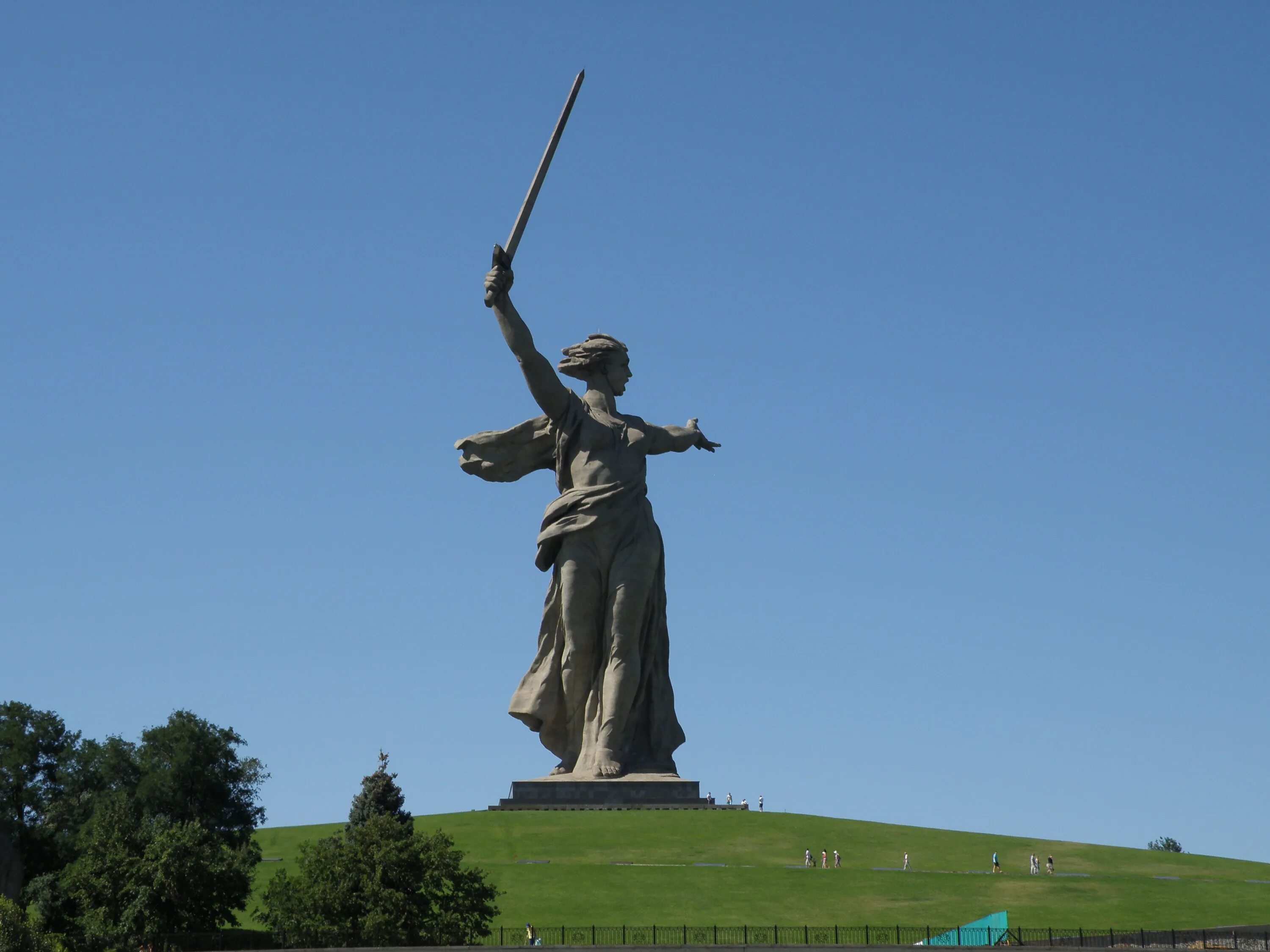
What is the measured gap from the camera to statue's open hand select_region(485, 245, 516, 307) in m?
33.9

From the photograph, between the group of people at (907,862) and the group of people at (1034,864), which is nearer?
the group of people at (907,862)

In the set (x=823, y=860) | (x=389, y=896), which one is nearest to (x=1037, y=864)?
(x=823, y=860)

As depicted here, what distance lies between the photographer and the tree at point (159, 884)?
37438 mm

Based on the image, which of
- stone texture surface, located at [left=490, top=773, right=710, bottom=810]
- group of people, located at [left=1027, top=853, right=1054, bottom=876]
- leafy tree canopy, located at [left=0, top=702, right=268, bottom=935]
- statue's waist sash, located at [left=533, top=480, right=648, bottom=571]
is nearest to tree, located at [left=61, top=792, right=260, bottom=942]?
leafy tree canopy, located at [left=0, top=702, right=268, bottom=935]

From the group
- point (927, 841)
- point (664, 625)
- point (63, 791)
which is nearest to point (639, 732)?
point (664, 625)

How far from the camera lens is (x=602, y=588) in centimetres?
3581

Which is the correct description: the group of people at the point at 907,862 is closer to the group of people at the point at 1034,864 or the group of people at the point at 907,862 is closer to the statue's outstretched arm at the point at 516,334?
the group of people at the point at 1034,864

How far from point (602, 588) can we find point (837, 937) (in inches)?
313

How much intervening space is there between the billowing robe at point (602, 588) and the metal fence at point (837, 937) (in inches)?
122

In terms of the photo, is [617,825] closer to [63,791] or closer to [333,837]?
[333,837]

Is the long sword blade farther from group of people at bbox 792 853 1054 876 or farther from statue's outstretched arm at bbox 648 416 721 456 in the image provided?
group of people at bbox 792 853 1054 876

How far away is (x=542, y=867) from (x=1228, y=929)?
13949 millimetres

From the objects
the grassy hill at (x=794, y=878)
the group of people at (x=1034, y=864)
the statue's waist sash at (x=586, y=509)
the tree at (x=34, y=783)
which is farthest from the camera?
the tree at (x=34, y=783)

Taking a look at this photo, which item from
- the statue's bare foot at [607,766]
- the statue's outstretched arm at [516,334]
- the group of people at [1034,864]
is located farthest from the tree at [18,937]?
the group of people at [1034,864]
